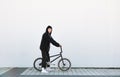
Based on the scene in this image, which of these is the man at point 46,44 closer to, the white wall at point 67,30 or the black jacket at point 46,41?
the black jacket at point 46,41

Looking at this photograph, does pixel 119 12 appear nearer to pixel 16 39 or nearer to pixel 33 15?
pixel 33 15

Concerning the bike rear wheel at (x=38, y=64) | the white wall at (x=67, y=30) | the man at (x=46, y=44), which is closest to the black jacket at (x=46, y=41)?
the man at (x=46, y=44)

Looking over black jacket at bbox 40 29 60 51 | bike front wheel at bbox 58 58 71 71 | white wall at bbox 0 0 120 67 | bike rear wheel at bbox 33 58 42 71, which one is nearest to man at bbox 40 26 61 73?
black jacket at bbox 40 29 60 51

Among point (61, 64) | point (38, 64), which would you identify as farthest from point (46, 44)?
point (61, 64)

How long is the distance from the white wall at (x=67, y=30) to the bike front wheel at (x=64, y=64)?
89 cm

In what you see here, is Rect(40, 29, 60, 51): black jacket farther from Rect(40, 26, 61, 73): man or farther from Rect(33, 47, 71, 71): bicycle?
Rect(33, 47, 71, 71): bicycle

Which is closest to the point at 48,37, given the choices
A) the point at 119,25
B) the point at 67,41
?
the point at 67,41

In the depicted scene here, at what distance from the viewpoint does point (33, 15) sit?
40.8ft

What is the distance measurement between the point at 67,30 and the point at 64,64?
1764 millimetres

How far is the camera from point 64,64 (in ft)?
37.4

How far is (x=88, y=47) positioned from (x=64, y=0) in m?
2.42

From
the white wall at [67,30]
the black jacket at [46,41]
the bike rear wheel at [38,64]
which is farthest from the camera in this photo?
the white wall at [67,30]

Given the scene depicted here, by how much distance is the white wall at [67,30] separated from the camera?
1237 centimetres

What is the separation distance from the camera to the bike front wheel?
1141cm
